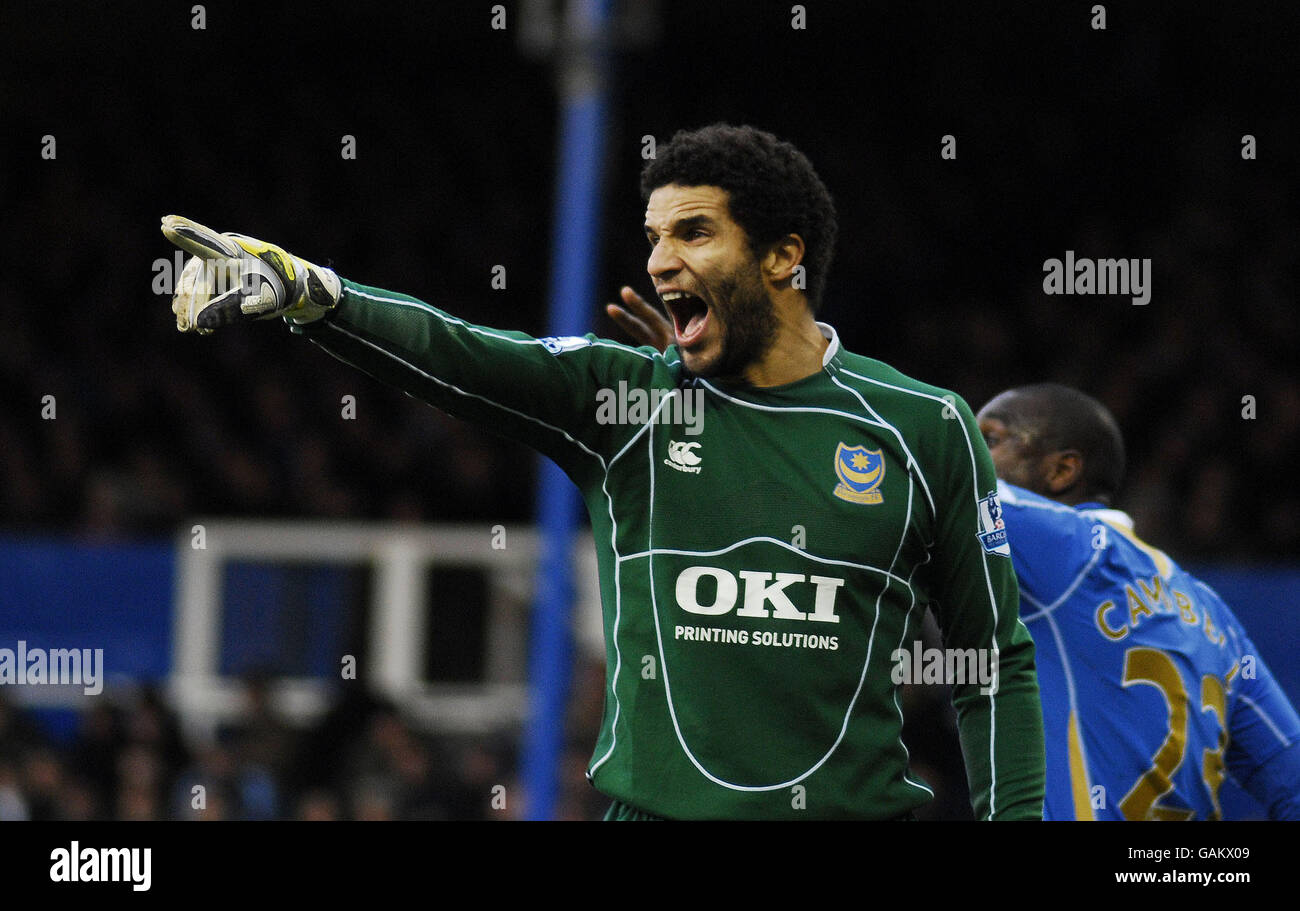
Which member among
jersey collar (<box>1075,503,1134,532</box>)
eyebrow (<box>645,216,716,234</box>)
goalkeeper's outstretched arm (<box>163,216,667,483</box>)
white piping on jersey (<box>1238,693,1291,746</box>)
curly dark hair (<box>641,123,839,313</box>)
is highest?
curly dark hair (<box>641,123,839,313</box>)

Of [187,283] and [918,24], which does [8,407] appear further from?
[187,283]

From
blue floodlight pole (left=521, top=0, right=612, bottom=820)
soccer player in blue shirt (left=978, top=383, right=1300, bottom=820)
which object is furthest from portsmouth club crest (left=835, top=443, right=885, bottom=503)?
blue floodlight pole (left=521, top=0, right=612, bottom=820)

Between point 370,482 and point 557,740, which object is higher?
point 370,482

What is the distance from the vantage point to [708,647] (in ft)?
10.8

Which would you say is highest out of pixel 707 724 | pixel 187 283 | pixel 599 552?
pixel 187 283

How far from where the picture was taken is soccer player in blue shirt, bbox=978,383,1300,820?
14.7 ft

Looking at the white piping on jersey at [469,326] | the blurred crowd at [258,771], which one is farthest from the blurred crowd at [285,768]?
the white piping on jersey at [469,326]

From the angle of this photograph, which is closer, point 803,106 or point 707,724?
point 707,724

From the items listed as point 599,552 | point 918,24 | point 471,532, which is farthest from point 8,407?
point 599,552

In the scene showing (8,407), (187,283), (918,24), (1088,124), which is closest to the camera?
(187,283)

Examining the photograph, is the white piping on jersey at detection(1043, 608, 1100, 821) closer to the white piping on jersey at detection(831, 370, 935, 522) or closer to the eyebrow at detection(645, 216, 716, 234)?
the white piping on jersey at detection(831, 370, 935, 522)

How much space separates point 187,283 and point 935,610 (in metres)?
1.55

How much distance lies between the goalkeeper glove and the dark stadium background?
20.5ft

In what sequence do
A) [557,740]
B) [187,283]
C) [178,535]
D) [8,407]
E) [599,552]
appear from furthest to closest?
1. [8,407]
2. [178,535]
3. [557,740]
4. [599,552]
5. [187,283]
